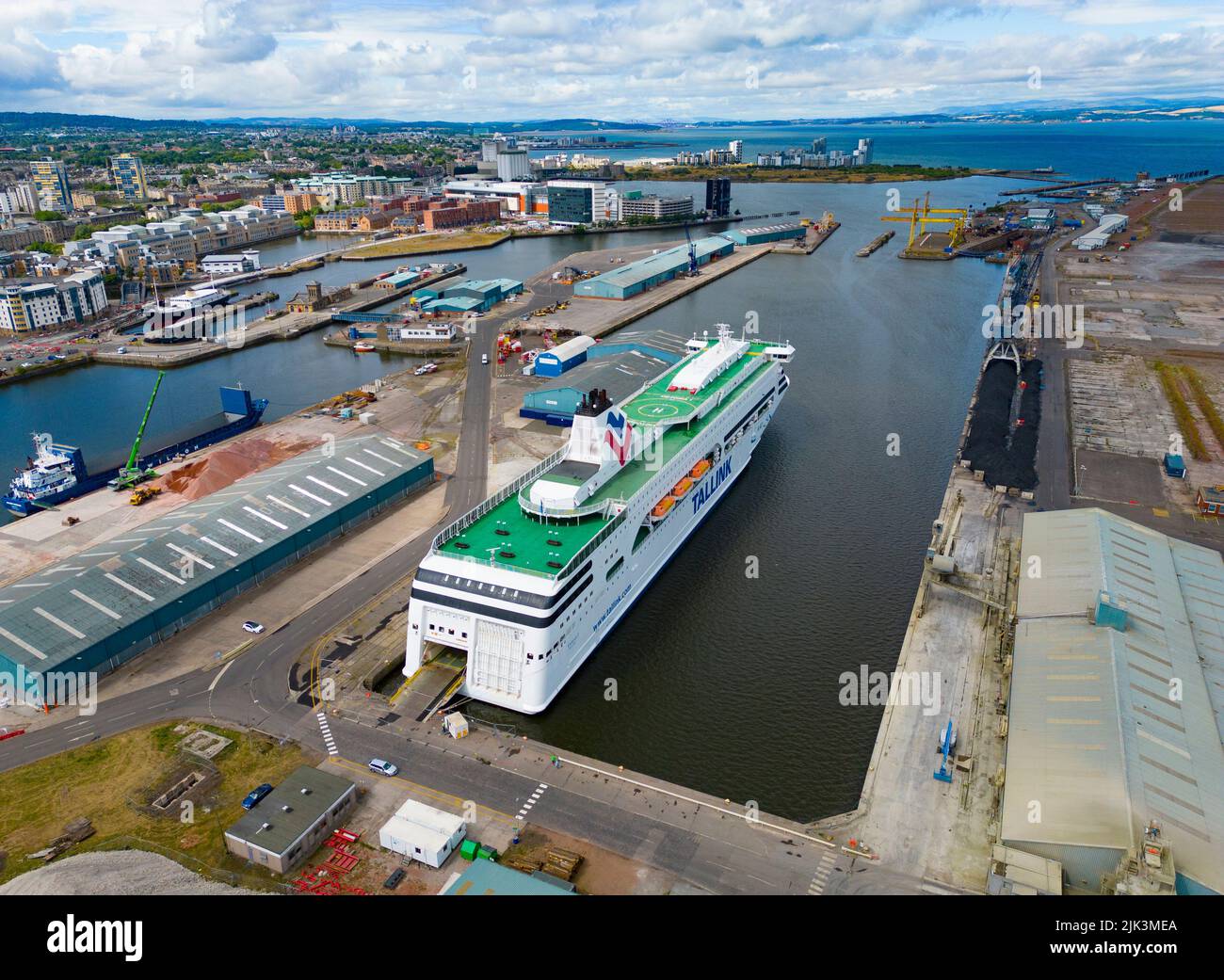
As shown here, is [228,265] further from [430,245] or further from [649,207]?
[649,207]

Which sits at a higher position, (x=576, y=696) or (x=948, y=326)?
(x=948, y=326)

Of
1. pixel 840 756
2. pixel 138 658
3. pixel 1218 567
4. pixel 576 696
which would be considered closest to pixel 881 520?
pixel 1218 567

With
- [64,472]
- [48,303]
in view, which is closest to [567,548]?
[64,472]

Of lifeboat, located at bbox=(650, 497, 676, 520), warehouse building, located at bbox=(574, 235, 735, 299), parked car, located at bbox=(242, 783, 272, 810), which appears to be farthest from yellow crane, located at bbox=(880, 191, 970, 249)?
parked car, located at bbox=(242, 783, 272, 810)

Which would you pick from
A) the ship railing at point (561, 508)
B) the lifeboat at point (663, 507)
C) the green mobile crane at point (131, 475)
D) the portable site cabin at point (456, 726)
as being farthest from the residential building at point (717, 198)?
the portable site cabin at point (456, 726)

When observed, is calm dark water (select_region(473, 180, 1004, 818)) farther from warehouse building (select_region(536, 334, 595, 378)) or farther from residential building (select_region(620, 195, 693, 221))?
residential building (select_region(620, 195, 693, 221))

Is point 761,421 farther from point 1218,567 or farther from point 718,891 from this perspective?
point 718,891
